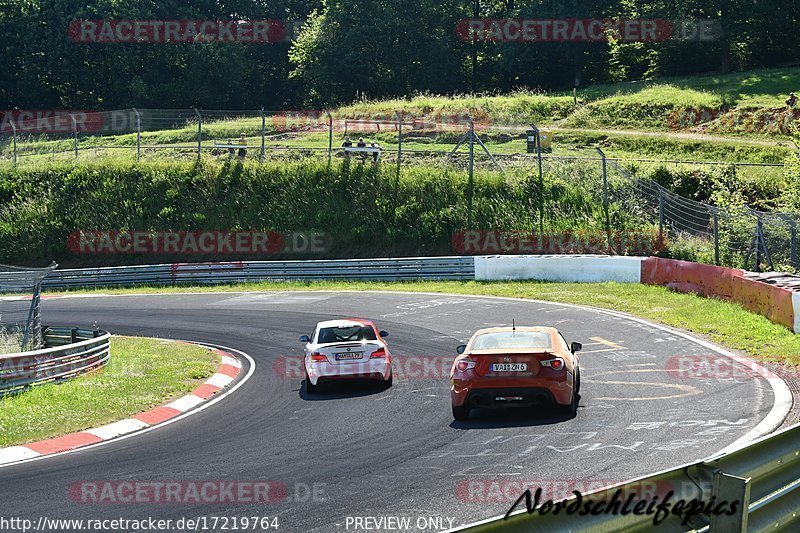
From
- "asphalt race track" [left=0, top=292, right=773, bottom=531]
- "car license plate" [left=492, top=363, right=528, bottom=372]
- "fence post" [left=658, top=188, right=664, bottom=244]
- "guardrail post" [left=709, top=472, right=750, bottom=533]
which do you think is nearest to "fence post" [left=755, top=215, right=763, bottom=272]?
"asphalt race track" [left=0, top=292, right=773, bottom=531]

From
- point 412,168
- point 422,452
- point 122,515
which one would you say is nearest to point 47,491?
point 122,515

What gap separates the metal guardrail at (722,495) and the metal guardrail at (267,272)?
82.4 feet

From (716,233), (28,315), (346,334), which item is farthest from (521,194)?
(346,334)

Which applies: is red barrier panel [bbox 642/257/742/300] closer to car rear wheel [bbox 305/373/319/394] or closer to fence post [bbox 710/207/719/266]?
fence post [bbox 710/207/719/266]

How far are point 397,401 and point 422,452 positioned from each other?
350cm

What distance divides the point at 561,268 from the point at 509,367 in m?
17.2

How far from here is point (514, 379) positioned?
12398mm

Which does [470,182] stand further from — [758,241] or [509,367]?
[509,367]

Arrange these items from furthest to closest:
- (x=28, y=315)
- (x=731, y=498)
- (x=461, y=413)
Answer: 1. (x=28, y=315)
2. (x=461, y=413)
3. (x=731, y=498)

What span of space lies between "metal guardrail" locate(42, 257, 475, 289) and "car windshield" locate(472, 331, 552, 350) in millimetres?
17458

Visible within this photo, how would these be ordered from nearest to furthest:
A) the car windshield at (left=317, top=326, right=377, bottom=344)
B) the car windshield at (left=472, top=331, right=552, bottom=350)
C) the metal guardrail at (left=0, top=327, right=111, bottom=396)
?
the car windshield at (left=472, top=331, right=552, bottom=350) < the metal guardrail at (left=0, top=327, right=111, bottom=396) < the car windshield at (left=317, top=326, right=377, bottom=344)

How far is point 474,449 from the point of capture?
1095 centimetres

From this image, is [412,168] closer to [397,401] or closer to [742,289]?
[742,289]

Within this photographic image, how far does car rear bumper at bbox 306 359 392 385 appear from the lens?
615 inches
